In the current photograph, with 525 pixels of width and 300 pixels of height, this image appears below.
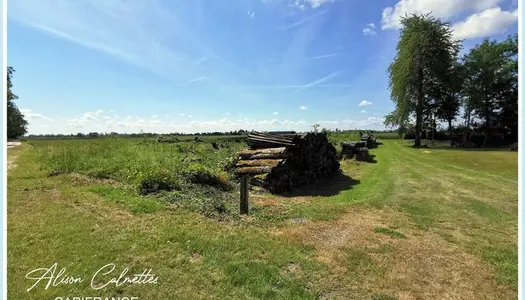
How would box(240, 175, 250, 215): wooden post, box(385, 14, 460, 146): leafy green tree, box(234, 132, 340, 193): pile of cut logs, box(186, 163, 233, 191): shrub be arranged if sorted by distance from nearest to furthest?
1. box(240, 175, 250, 215): wooden post
2. box(186, 163, 233, 191): shrub
3. box(234, 132, 340, 193): pile of cut logs
4. box(385, 14, 460, 146): leafy green tree

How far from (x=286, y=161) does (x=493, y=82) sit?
35.7 metres

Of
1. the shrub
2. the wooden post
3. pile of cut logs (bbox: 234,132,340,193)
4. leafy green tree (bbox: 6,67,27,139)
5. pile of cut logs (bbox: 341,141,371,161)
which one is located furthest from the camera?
leafy green tree (bbox: 6,67,27,139)

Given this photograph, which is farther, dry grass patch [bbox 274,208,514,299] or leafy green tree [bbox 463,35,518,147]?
leafy green tree [bbox 463,35,518,147]

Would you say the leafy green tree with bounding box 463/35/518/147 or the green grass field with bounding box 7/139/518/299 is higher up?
the leafy green tree with bounding box 463/35/518/147

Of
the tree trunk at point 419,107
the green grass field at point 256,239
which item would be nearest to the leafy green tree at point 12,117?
the green grass field at point 256,239

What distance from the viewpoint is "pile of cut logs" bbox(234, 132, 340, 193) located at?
465 inches

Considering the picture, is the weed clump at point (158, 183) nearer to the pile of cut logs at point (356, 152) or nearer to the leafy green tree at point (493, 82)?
the pile of cut logs at point (356, 152)

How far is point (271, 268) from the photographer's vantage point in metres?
4.77

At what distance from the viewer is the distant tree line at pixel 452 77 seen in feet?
112

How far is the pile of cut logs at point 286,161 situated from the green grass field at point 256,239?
1027 millimetres
